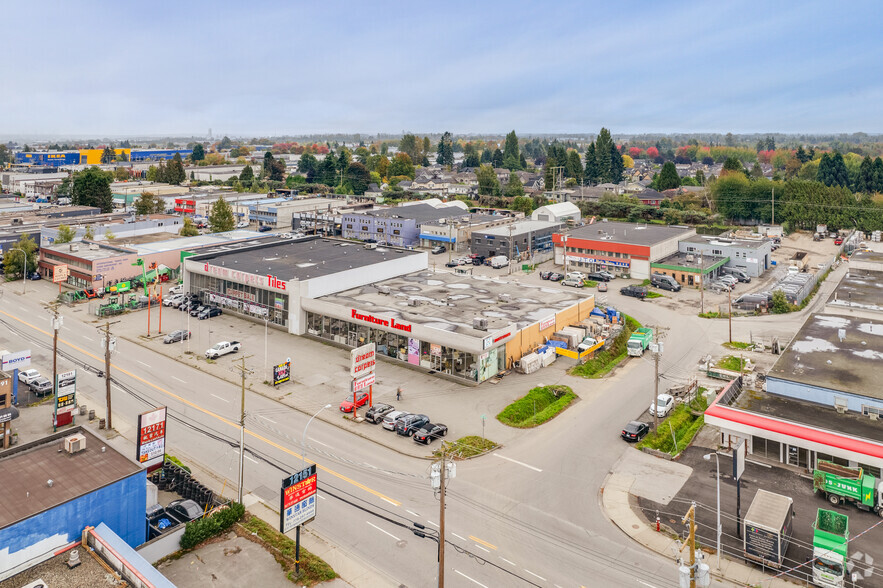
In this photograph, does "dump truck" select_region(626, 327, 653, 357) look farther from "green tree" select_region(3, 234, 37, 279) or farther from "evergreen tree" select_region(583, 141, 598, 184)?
"evergreen tree" select_region(583, 141, 598, 184)

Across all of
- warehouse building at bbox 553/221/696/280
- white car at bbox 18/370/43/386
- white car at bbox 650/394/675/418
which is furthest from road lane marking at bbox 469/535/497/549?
warehouse building at bbox 553/221/696/280

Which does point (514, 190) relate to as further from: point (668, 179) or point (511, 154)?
point (511, 154)

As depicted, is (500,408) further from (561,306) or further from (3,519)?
(3,519)

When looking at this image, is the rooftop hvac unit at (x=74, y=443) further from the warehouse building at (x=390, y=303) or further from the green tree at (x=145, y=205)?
the green tree at (x=145, y=205)

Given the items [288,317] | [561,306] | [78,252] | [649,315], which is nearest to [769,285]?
[649,315]

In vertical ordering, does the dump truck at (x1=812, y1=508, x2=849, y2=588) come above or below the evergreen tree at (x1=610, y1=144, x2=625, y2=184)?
below

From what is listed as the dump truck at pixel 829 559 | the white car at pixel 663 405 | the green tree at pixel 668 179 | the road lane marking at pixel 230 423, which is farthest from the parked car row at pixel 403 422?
the green tree at pixel 668 179

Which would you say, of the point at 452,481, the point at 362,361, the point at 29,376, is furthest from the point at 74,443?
the point at 29,376
